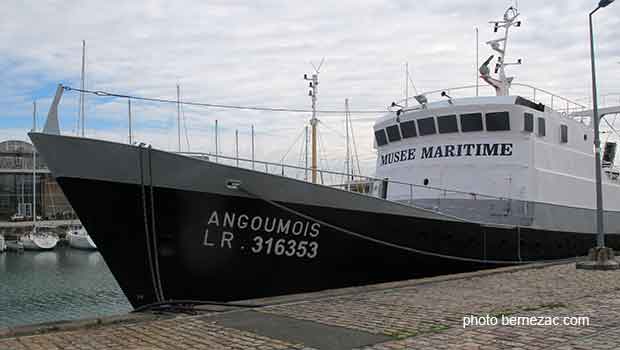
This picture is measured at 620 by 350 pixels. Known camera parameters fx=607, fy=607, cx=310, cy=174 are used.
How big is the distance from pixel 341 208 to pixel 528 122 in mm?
6072

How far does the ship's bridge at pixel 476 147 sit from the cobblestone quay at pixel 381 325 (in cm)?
417

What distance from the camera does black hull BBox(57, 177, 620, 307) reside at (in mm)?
8617

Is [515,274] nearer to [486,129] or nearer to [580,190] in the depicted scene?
[486,129]

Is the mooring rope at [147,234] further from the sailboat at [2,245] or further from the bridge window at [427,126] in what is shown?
the sailboat at [2,245]

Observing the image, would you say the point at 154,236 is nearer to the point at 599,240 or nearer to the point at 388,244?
→ the point at 388,244

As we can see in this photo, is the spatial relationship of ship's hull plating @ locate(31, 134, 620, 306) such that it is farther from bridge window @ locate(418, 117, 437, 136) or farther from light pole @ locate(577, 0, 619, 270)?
light pole @ locate(577, 0, 619, 270)

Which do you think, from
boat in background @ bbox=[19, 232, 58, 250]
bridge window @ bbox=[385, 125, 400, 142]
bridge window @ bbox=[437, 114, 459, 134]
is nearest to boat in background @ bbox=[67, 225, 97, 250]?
boat in background @ bbox=[19, 232, 58, 250]

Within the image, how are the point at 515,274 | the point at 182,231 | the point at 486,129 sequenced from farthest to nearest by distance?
the point at 486,129 → the point at 515,274 → the point at 182,231

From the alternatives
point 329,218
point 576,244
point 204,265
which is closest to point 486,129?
point 576,244

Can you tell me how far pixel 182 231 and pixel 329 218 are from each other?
243cm

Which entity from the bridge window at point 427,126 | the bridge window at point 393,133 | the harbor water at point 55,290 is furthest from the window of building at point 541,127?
the harbor water at point 55,290

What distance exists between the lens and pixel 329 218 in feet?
32.4

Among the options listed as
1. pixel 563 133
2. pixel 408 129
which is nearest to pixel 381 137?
pixel 408 129

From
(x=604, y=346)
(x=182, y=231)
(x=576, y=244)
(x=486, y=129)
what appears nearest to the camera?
(x=604, y=346)
